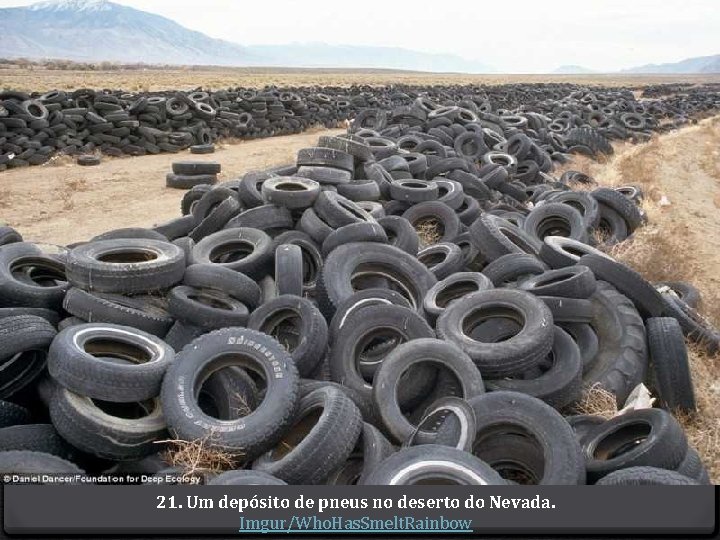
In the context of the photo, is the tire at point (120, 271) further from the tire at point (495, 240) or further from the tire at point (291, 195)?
the tire at point (495, 240)

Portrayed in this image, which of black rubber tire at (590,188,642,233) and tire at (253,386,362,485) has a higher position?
black rubber tire at (590,188,642,233)

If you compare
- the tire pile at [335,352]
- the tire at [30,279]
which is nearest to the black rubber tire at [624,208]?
the tire pile at [335,352]

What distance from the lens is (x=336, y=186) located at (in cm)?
991

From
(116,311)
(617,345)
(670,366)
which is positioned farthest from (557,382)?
(116,311)

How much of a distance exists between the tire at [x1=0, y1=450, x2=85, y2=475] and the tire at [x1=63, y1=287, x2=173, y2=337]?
1.61 metres

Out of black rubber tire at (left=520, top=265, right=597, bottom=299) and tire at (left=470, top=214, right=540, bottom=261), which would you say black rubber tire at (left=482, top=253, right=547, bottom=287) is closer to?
tire at (left=470, top=214, right=540, bottom=261)

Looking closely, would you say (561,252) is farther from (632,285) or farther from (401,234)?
(401,234)

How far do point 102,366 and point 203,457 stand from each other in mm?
1127

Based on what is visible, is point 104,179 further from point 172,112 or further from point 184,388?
point 184,388

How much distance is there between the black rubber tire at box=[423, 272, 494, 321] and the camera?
706cm

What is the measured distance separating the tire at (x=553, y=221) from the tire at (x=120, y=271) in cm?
594

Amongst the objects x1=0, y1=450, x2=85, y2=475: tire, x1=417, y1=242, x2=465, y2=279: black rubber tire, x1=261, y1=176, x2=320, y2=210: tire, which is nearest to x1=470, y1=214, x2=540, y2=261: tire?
x1=417, y1=242, x2=465, y2=279: black rubber tire

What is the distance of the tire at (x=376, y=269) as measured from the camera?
6.94 m

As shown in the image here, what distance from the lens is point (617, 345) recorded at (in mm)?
6527
